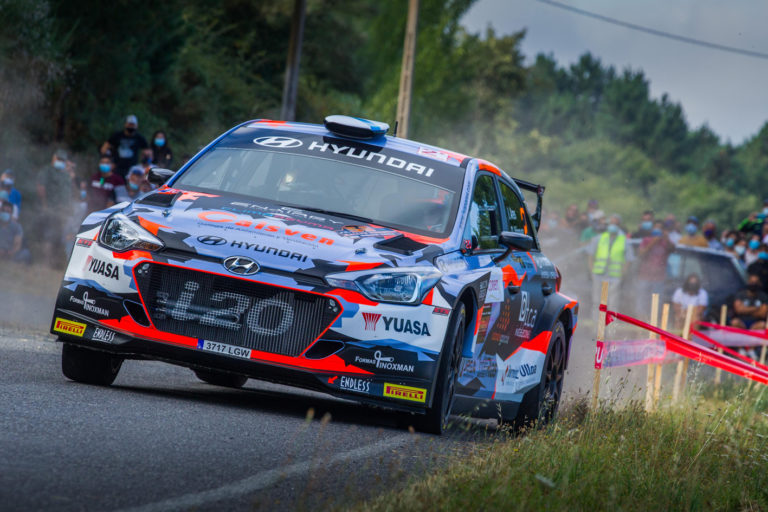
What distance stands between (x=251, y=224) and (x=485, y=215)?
2024mm

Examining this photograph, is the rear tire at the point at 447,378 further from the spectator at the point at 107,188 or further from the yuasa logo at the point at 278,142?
the spectator at the point at 107,188

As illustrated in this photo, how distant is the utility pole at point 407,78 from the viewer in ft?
87.4

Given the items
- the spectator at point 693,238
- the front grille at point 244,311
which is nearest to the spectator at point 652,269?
the spectator at point 693,238

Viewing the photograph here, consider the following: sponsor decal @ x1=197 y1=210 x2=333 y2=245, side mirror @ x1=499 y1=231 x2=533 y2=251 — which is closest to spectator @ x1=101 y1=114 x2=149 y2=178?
side mirror @ x1=499 y1=231 x2=533 y2=251

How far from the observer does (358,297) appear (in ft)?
22.6

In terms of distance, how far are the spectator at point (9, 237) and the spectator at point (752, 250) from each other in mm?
12461

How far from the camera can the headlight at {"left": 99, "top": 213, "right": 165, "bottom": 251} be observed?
23.2ft

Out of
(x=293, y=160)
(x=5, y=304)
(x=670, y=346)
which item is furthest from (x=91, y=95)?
(x=293, y=160)

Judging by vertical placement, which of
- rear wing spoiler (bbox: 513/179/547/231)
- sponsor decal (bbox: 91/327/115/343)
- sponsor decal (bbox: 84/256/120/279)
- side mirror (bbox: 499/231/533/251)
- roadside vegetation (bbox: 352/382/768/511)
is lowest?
roadside vegetation (bbox: 352/382/768/511)

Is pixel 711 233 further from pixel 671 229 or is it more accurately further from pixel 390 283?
pixel 390 283

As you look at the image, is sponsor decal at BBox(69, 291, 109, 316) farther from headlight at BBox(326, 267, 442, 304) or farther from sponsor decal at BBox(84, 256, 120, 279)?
headlight at BBox(326, 267, 442, 304)

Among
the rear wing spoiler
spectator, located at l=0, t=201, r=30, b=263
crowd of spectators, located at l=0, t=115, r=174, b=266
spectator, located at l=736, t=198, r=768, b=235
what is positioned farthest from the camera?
spectator, located at l=736, t=198, r=768, b=235

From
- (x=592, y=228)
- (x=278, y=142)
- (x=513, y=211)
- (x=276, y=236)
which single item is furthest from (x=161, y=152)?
Answer: (x=276, y=236)

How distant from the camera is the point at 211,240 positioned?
23.0ft
